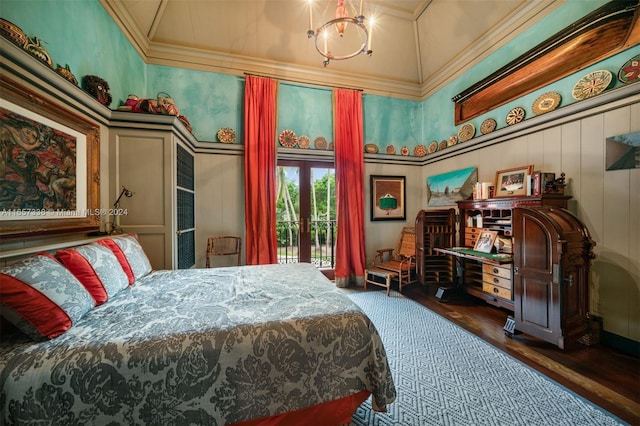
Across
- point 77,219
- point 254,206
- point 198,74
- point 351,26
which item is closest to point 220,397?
point 77,219

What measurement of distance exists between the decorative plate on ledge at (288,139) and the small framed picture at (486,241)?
126 inches

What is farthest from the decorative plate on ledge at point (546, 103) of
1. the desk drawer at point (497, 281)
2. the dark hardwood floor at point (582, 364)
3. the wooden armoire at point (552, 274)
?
the dark hardwood floor at point (582, 364)

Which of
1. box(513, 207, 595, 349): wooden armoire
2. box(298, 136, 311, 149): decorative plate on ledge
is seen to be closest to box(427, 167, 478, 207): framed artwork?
box(513, 207, 595, 349): wooden armoire

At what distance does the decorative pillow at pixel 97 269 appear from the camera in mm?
→ 1454

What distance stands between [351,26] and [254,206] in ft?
11.1

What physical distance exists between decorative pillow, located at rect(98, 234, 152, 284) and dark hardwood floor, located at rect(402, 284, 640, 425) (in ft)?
11.2

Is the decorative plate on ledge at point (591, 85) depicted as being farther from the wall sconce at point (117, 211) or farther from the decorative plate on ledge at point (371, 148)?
the wall sconce at point (117, 211)

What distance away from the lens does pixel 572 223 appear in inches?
85.1

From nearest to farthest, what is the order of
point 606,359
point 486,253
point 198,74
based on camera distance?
point 606,359 → point 486,253 → point 198,74

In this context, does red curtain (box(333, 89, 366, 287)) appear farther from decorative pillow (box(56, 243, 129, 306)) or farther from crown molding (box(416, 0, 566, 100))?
decorative pillow (box(56, 243, 129, 306))

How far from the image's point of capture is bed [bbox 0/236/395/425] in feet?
3.14

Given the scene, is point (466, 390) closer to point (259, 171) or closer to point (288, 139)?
point (259, 171)

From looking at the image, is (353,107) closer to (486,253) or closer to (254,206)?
(254,206)

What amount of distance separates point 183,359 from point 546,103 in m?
4.18
